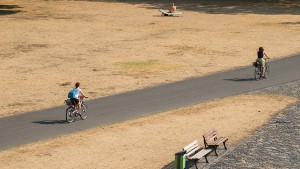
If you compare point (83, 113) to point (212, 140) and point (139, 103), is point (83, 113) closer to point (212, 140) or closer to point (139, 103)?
point (139, 103)

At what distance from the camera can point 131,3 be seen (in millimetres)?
71500

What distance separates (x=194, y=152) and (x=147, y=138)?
3.26 meters

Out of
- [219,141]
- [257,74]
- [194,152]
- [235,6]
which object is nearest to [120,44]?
[257,74]

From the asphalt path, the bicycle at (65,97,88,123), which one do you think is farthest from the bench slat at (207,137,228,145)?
the bicycle at (65,97,88,123)

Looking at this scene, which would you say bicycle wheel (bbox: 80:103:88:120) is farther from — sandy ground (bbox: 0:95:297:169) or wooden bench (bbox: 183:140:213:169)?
wooden bench (bbox: 183:140:213:169)

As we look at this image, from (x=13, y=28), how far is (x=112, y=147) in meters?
34.6

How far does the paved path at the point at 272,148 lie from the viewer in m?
19.7

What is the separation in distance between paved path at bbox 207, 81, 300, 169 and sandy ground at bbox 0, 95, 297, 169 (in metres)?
0.69

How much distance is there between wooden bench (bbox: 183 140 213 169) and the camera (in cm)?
1915

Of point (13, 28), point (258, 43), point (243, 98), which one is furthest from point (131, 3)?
point (243, 98)

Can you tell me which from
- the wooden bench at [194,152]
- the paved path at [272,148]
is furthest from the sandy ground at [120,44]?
the wooden bench at [194,152]

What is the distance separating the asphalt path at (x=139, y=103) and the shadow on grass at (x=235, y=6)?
92.2ft

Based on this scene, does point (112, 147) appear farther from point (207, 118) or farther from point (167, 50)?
point (167, 50)

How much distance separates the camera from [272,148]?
21.3m
